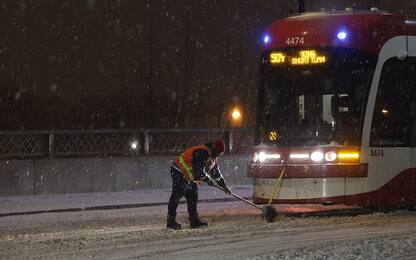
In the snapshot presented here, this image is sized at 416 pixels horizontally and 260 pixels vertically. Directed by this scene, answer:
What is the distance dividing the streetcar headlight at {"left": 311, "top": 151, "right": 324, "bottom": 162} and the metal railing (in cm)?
836

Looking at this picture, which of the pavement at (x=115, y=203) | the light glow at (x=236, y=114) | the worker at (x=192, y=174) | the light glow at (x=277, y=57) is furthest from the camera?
the light glow at (x=236, y=114)

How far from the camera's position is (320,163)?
1296 centimetres

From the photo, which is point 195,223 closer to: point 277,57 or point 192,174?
point 192,174

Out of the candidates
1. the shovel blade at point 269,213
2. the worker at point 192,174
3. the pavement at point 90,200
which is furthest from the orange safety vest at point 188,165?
the pavement at point 90,200

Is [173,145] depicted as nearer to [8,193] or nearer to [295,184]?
[8,193]

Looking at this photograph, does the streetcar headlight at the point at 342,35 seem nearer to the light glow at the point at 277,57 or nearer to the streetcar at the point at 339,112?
the streetcar at the point at 339,112

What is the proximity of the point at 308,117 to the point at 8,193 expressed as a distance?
8472 millimetres

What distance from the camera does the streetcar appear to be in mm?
12992

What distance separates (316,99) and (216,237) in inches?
139

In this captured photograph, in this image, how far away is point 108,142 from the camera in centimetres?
2036

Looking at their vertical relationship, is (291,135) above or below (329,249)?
above

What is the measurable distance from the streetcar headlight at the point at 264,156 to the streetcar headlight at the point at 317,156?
62 centimetres

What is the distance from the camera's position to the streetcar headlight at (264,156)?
43.9 feet

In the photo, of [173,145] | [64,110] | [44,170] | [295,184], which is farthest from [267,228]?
[64,110]
